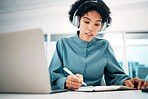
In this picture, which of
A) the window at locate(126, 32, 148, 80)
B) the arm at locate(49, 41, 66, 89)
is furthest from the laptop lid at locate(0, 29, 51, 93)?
the window at locate(126, 32, 148, 80)

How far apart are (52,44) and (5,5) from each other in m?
2.01

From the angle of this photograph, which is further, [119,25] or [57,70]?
[119,25]

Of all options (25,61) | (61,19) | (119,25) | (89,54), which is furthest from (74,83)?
(61,19)

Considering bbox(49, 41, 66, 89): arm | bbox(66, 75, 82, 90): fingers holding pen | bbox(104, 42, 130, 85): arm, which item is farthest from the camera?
bbox(104, 42, 130, 85): arm

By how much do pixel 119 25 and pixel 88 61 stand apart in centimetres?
318

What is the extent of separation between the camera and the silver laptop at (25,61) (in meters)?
0.37

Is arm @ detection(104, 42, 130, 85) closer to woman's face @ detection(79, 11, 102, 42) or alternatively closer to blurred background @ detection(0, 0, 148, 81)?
woman's face @ detection(79, 11, 102, 42)

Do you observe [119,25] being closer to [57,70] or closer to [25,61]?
[57,70]

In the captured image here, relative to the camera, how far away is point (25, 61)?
38cm

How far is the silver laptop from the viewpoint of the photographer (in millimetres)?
365

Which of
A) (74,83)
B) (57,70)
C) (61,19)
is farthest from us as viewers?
(61,19)

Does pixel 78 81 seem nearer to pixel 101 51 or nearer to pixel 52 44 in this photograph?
pixel 101 51

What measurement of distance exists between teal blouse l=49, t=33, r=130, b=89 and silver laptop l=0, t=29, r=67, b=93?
563 mm

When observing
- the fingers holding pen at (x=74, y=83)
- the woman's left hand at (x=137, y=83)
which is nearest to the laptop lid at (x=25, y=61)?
the fingers holding pen at (x=74, y=83)
